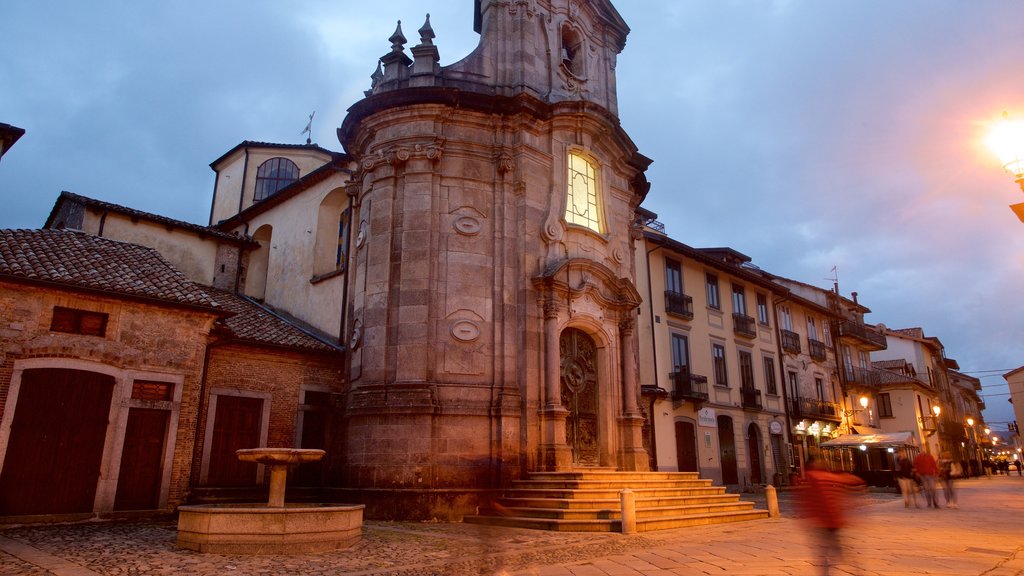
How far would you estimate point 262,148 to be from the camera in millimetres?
29547

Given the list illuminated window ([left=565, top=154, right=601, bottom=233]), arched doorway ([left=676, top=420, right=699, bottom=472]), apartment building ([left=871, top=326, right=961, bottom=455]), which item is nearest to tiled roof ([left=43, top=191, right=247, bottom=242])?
illuminated window ([left=565, top=154, right=601, bottom=233])

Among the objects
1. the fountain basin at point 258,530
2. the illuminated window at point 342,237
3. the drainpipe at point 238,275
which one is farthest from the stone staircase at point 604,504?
the drainpipe at point 238,275

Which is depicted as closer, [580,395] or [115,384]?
[115,384]

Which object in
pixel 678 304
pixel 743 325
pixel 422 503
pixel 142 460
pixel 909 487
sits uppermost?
pixel 678 304

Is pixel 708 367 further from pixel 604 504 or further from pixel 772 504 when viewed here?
pixel 604 504

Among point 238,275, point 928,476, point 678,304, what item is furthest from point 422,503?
point 678,304

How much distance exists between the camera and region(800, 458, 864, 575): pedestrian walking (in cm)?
608

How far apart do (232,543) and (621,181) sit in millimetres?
15033

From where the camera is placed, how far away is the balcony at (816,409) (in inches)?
1260

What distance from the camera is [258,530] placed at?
31.3 feet

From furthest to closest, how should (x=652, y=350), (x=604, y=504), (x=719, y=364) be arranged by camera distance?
1. (x=719, y=364)
2. (x=652, y=350)
3. (x=604, y=504)

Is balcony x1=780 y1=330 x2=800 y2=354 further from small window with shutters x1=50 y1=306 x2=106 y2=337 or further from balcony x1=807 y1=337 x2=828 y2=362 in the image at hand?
small window with shutters x1=50 y1=306 x2=106 y2=337

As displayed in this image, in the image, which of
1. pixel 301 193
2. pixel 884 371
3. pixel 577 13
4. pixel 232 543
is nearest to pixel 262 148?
pixel 301 193

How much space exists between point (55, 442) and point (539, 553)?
10.3 metres
